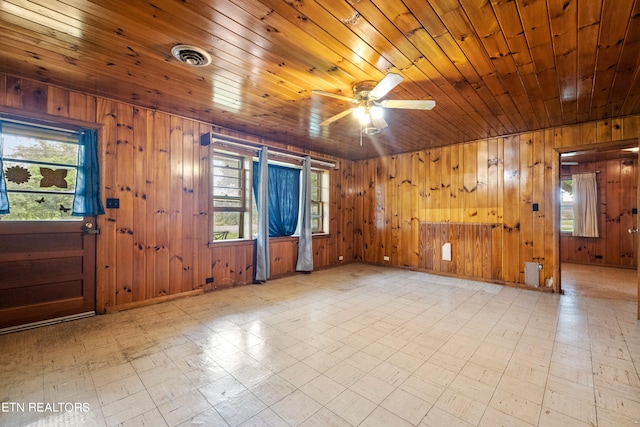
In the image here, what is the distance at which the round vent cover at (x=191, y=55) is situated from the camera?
2.14 m

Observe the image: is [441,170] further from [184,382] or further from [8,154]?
[8,154]

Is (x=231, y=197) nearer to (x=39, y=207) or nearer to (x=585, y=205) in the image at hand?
(x=39, y=207)

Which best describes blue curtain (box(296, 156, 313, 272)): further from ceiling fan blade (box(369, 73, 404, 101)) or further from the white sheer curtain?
the white sheer curtain

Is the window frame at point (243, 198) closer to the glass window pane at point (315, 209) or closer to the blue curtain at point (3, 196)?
the glass window pane at point (315, 209)

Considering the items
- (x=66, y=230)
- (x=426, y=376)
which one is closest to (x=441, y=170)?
(x=426, y=376)

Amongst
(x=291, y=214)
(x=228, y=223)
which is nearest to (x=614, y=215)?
(x=291, y=214)

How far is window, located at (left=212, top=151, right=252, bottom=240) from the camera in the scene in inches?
168

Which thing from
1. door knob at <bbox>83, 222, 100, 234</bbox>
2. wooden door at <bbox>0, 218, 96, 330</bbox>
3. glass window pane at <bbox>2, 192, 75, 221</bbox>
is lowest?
wooden door at <bbox>0, 218, 96, 330</bbox>

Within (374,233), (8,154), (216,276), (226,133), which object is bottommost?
(216,276)

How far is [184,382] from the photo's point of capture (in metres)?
1.88

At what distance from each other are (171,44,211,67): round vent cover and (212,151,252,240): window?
1993 mm

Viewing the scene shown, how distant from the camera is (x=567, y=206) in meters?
6.78

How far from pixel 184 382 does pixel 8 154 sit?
2878 mm

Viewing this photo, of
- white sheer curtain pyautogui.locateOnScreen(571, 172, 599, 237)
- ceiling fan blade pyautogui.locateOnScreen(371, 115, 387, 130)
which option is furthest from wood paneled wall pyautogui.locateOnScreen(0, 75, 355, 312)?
white sheer curtain pyautogui.locateOnScreen(571, 172, 599, 237)
